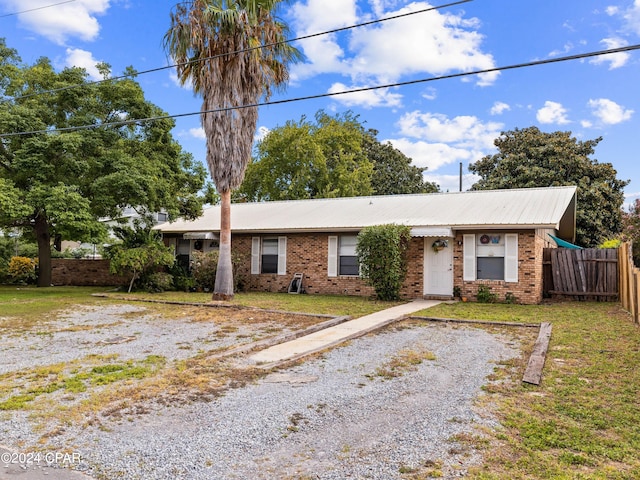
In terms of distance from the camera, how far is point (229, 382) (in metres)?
5.20

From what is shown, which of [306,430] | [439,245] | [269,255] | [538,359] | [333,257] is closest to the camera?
[306,430]

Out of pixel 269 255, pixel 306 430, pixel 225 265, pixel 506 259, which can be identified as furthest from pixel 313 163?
pixel 306 430

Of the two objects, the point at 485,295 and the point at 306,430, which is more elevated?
the point at 485,295

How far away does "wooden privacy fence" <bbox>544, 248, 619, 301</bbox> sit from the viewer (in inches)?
548

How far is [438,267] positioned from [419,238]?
1066mm

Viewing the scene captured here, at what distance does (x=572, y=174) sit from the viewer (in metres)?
25.0

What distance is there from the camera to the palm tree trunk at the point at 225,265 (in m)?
13.7

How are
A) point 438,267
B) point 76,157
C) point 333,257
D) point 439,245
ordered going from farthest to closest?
point 333,257 < point 76,157 < point 438,267 < point 439,245

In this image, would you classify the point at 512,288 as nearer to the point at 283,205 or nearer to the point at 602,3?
the point at 602,3

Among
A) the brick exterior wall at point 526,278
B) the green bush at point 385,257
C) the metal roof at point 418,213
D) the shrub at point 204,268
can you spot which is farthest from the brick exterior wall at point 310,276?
the brick exterior wall at point 526,278

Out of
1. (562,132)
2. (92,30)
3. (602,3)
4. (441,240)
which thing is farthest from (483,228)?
(562,132)

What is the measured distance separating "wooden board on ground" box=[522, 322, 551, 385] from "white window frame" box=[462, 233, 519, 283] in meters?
5.41

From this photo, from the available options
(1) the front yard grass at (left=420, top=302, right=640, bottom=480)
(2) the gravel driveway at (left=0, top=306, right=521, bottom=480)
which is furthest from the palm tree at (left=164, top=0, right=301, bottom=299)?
(1) the front yard grass at (left=420, top=302, right=640, bottom=480)

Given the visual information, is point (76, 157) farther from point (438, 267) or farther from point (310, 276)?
point (438, 267)
